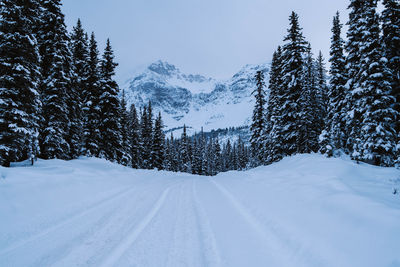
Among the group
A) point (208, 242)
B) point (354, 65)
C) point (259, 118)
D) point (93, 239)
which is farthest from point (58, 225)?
point (259, 118)

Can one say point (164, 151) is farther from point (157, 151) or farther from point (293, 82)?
point (293, 82)

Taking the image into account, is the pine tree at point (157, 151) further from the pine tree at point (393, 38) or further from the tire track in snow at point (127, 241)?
the tire track in snow at point (127, 241)

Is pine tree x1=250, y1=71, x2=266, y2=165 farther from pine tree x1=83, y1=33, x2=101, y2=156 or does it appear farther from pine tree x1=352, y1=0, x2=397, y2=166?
pine tree x1=83, y1=33, x2=101, y2=156

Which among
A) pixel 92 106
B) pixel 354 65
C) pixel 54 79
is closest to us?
pixel 54 79

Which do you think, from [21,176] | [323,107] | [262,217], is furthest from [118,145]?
[323,107]

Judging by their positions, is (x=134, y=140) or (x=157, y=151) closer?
(x=134, y=140)

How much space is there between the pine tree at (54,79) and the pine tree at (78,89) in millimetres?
1354

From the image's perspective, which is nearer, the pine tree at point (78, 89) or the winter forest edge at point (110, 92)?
the winter forest edge at point (110, 92)

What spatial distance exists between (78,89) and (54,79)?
4817 mm

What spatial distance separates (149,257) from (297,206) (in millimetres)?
4200

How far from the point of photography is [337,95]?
76.0 feet

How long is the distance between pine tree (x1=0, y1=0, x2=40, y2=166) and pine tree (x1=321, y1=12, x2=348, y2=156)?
2338 centimetres

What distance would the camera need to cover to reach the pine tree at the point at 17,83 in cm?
1140

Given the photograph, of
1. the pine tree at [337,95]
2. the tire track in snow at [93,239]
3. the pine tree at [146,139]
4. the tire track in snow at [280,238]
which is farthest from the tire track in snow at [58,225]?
the pine tree at [146,139]
